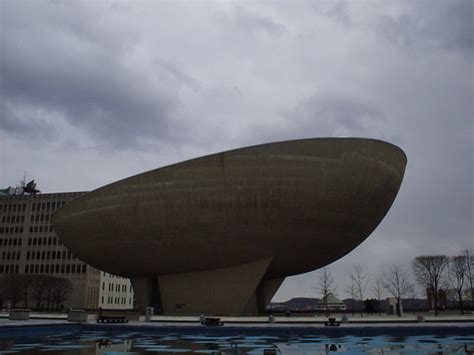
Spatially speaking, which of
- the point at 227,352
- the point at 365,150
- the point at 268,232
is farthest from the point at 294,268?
the point at 227,352

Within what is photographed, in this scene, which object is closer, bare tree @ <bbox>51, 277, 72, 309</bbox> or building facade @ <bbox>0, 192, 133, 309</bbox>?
bare tree @ <bbox>51, 277, 72, 309</bbox>

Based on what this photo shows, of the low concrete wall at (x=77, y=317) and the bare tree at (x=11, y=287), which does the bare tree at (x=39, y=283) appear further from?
the low concrete wall at (x=77, y=317)

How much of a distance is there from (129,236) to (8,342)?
58.0ft

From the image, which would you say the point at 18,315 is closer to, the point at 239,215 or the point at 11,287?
the point at 239,215

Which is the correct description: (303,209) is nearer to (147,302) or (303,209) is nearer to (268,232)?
(268,232)

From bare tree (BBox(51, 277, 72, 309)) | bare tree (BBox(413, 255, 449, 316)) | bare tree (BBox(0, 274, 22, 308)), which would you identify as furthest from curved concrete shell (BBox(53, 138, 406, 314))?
bare tree (BBox(51, 277, 72, 309))

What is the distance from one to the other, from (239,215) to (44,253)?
2404 inches

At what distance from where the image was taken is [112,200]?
33562mm

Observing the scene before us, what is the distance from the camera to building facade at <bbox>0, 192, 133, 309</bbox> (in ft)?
255

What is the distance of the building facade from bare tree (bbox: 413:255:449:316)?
50.1 meters

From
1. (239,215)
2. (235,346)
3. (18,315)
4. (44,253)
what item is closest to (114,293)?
(44,253)

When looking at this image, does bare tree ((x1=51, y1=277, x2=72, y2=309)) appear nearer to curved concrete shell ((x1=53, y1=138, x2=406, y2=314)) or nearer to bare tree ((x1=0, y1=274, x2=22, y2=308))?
bare tree ((x1=0, y1=274, x2=22, y2=308))

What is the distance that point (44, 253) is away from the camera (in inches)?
3194

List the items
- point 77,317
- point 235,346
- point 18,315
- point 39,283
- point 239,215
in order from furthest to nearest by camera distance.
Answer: point 39,283
point 239,215
point 18,315
point 77,317
point 235,346
